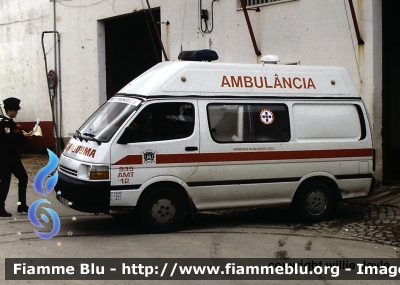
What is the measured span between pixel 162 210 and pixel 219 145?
1180 millimetres

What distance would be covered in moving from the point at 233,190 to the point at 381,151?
4525 millimetres

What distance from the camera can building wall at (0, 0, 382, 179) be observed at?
12.2 meters

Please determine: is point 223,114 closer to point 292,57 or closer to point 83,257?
point 83,257

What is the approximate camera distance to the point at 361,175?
973 centimetres

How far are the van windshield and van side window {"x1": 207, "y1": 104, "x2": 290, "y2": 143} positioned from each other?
1.11 meters

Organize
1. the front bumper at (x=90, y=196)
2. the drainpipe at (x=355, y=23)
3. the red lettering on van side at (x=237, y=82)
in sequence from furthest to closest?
the drainpipe at (x=355, y=23) < the red lettering on van side at (x=237, y=82) < the front bumper at (x=90, y=196)

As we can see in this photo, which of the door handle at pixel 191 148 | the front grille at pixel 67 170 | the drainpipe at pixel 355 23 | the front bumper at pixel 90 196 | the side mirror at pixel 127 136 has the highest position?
the drainpipe at pixel 355 23

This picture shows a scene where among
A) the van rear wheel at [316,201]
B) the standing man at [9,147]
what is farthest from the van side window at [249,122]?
the standing man at [9,147]

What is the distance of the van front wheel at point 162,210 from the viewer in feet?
27.7

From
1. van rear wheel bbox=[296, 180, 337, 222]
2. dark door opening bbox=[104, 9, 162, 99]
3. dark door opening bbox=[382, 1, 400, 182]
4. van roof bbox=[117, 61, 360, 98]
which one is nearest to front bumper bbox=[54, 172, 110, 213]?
van roof bbox=[117, 61, 360, 98]

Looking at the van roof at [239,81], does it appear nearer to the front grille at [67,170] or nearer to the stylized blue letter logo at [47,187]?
the front grille at [67,170]

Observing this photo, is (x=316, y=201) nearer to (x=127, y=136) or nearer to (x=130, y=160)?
(x=130, y=160)

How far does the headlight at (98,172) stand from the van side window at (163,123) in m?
0.51

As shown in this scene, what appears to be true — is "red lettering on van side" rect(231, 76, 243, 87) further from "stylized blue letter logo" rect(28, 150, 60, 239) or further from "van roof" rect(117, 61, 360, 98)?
"stylized blue letter logo" rect(28, 150, 60, 239)
